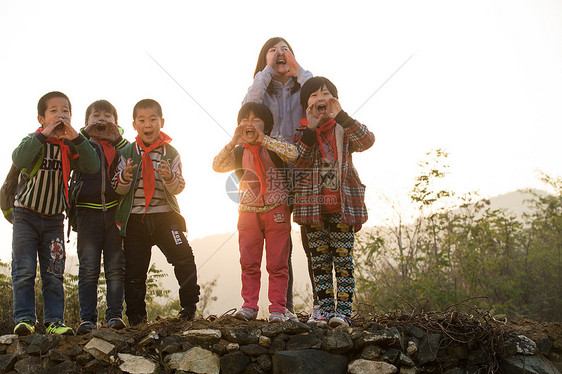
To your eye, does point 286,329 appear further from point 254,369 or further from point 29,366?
point 29,366

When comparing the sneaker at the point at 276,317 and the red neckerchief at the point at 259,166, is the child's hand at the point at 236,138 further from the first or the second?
the sneaker at the point at 276,317

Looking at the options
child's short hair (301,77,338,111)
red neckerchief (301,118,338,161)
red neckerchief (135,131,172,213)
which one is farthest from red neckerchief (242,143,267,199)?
red neckerchief (135,131,172,213)

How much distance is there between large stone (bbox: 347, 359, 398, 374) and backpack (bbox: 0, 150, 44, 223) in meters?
2.77

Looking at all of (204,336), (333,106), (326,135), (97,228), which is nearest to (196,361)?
(204,336)

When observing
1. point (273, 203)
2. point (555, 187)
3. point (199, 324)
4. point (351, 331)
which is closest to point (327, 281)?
point (351, 331)

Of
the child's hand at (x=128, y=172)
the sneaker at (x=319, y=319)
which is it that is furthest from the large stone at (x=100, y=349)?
the sneaker at (x=319, y=319)

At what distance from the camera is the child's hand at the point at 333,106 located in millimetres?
3482

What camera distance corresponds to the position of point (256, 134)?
3627 mm

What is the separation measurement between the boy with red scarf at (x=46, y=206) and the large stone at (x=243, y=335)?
1.21 m

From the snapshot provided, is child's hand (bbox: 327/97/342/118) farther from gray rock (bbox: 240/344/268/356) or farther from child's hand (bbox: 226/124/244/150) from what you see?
gray rock (bbox: 240/344/268/356)

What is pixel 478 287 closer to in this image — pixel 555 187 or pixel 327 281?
pixel 555 187

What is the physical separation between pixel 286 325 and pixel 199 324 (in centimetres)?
66

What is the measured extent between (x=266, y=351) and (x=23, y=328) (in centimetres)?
174

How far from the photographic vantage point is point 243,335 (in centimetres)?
312
